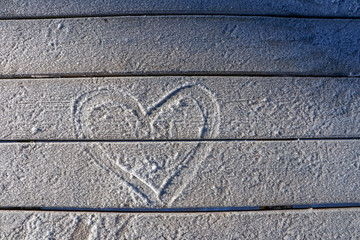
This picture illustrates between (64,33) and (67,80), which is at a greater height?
(64,33)

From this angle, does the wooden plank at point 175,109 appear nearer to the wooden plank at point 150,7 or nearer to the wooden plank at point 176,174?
Answer: the wooden plank at point 176,174

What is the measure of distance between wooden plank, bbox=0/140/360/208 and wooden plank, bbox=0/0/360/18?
0.39 meters

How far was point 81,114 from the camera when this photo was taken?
756mm

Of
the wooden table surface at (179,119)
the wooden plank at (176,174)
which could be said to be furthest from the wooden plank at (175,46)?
the wooden plank at (176,174)

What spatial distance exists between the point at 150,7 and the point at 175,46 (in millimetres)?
140

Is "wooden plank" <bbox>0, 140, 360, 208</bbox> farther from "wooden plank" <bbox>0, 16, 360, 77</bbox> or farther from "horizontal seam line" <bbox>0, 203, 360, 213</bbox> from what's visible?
"wooden plank" <bbox>0, 16, 360, 77</bbox>

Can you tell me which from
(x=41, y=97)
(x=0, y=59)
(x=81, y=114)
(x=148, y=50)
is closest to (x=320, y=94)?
(x=148, y=50)

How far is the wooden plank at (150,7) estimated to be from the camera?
0.77 m

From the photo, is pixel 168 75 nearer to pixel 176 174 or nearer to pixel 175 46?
pixel 175 46

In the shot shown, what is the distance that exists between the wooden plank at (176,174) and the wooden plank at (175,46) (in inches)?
8.8

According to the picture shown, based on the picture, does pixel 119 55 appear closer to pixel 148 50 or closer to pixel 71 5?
pixel 148 50

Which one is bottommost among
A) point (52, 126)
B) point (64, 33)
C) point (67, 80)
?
point (52, 126)

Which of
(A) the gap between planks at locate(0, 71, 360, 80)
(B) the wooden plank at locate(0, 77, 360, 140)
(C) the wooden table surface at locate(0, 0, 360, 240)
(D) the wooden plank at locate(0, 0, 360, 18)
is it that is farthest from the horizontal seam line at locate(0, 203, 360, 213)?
(D) the wooden plank at locate(0, 0, 360, 18)

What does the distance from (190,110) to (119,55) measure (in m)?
0.27
